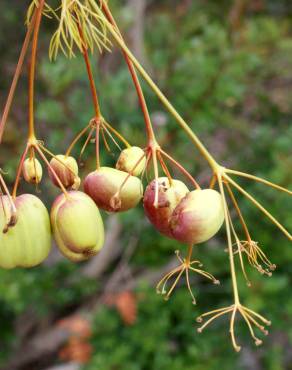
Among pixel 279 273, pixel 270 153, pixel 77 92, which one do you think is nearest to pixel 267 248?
pixel 279 273

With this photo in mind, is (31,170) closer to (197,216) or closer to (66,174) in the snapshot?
(66,174)

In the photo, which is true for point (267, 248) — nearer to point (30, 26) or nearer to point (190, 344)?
point (190, 344)

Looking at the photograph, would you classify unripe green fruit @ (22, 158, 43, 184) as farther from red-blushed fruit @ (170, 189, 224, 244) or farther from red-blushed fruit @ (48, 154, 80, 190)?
red-blushed fruit @ (170, 189, 224, 244)

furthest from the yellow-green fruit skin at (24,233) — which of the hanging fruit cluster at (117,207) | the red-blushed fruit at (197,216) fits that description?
the red-blushed fruit at (197,216)

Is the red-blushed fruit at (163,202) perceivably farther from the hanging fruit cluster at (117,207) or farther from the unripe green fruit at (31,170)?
the unripe green fruit at (31,170)

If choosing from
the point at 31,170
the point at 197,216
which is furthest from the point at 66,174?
the point at 197,216
